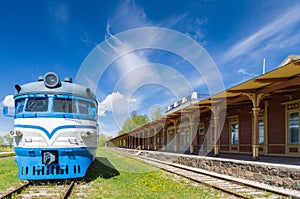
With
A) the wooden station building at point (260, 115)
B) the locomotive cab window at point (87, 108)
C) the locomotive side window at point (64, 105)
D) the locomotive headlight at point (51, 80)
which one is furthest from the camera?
the wooden station building at point (260, 115)

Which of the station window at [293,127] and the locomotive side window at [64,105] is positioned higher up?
the locomotive side window at [64,105]

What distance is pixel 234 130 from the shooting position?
1580 centimetres

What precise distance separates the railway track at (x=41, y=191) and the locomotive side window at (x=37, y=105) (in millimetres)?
→ 1935

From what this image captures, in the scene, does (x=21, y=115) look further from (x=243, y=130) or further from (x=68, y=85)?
(x=243, y=130)

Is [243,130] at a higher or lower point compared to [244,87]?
lower

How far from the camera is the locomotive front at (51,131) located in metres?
6.85

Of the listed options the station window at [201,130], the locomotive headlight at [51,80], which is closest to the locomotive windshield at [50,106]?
the locomotive headlight at [51,80]

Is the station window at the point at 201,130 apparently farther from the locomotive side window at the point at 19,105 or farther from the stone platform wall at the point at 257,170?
the locomotive side window at the point at 19,105

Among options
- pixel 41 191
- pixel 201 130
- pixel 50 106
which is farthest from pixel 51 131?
pixel 201 130

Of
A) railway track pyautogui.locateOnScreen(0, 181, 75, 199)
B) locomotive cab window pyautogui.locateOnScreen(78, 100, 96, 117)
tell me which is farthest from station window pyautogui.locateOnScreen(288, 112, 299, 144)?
railway track pyautogui.locateOnScreen(0, 181, 75, 199)

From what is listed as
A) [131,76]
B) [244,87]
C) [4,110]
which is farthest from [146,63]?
[4,110]

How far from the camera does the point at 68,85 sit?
7.77 metres

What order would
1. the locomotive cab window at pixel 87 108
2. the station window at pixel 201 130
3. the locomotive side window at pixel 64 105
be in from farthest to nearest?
the station window at pixel 201 130, the locomotive cab window at pixel 87 108, the locomotive side window at pixel 64 105

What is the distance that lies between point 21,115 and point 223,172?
280 inches
